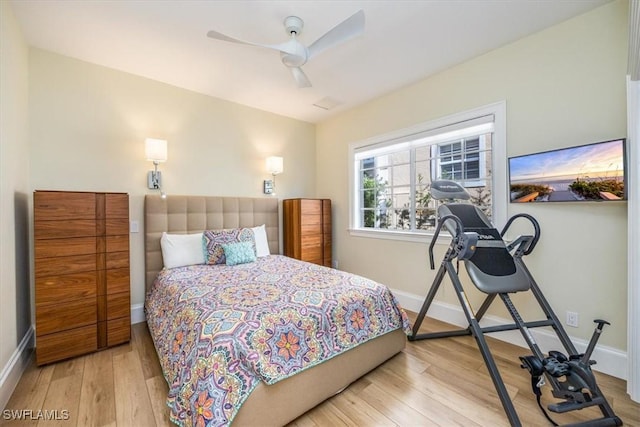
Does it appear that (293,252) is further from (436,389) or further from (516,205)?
(516,205)

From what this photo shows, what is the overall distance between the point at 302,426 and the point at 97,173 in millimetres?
3003

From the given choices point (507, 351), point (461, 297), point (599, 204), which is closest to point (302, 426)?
point (461, 297)

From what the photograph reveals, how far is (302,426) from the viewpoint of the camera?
63.0 inches

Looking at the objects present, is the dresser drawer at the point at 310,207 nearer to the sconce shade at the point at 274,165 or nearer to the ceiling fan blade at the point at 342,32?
the sconce shade at the point at 274,165

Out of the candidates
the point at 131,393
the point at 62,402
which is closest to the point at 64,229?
the point at 62,402

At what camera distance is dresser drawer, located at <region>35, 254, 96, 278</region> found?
218 centimetres

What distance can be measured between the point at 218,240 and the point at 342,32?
7.78ft

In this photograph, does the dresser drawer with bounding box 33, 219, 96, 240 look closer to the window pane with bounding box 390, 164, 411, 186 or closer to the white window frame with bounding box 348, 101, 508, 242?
the white window frame with bounding box 348, 101, 508, 242

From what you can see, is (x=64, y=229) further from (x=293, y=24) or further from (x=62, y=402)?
(x=293, y=24)

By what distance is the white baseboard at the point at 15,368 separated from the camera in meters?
1.77

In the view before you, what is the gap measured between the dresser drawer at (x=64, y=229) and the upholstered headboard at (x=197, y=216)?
2.11 ft

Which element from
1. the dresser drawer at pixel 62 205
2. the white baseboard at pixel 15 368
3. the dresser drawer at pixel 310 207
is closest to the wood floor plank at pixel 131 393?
the white baseboard at pixel 15 368

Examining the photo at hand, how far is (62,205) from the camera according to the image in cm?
227

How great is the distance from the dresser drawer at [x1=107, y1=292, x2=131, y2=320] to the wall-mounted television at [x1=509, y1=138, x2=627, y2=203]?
3697 millimetres
